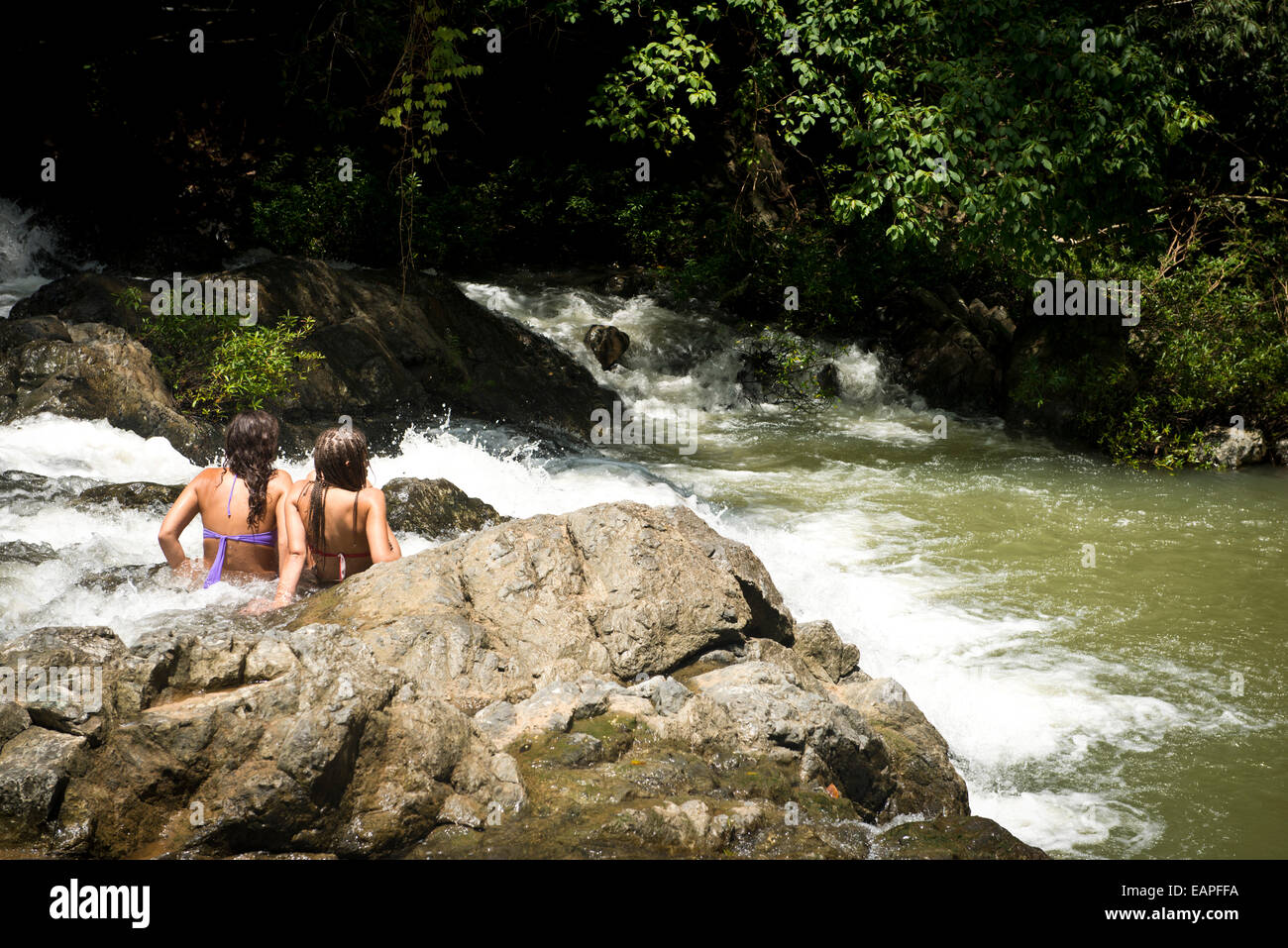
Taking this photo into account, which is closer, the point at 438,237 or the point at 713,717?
the point at 713,717

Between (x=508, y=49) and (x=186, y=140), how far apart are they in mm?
5426

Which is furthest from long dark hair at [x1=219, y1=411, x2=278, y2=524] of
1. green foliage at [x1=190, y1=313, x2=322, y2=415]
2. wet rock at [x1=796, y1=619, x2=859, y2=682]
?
green foliage at [x1=190, y1=313, x2=322, y2=415]

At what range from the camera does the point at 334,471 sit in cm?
502

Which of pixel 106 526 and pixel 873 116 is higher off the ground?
pixel 873 116

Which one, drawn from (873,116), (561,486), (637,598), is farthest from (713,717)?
(873,116)

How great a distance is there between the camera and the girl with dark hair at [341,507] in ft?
16.5

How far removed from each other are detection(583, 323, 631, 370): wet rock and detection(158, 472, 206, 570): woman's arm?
8.75m

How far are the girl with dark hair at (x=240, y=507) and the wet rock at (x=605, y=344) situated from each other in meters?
8.64

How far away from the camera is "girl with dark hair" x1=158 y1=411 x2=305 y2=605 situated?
16.4 feet

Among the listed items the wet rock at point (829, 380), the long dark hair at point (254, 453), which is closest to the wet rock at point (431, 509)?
the long dark hair at point (254, 453)

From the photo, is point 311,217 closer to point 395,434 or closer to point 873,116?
point 395,434

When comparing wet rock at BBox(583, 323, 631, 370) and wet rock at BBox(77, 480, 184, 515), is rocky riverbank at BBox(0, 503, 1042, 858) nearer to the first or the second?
wet rock at BBox(77, 480, 184, 515)

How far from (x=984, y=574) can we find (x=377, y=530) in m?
4.88

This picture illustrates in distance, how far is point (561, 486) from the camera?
29.2 feet
